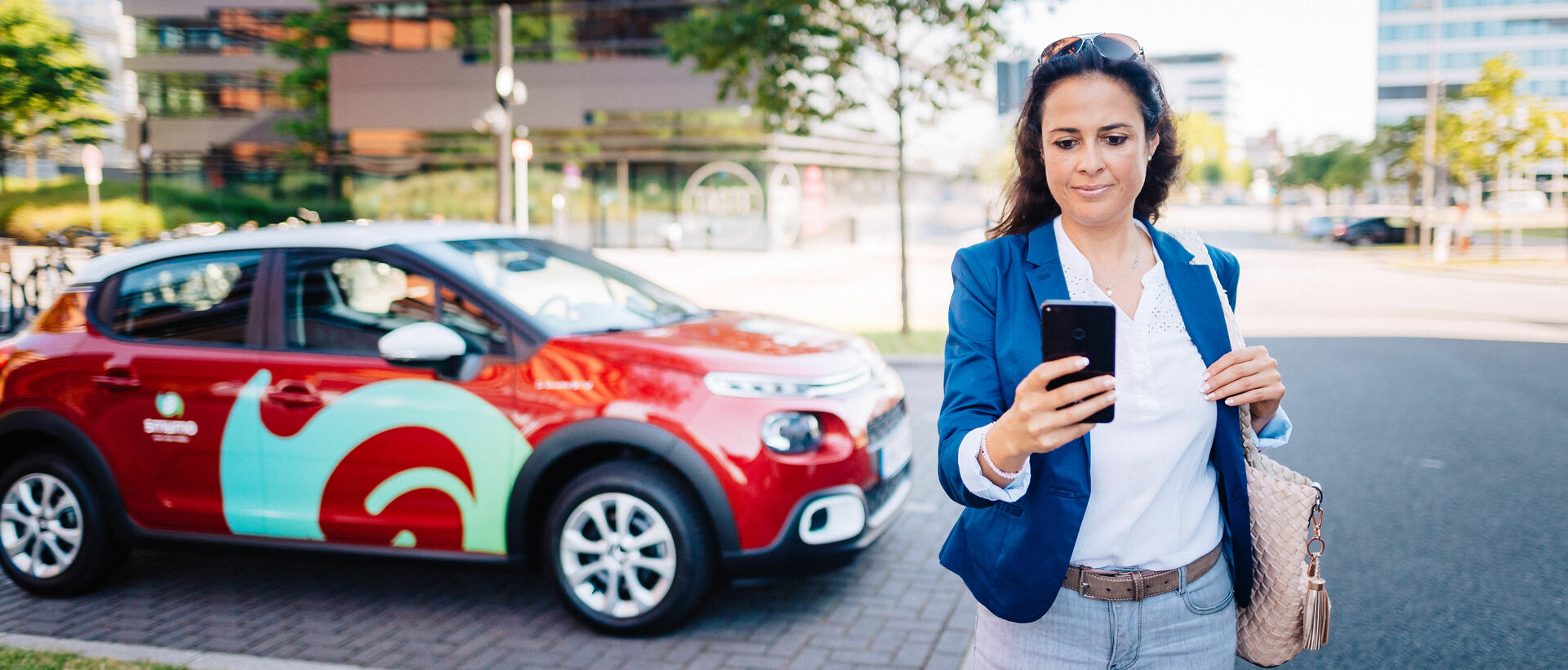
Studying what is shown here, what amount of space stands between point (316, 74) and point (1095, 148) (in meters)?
44.8

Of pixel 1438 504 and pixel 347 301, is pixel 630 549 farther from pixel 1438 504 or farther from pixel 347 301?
pixel 1438 504

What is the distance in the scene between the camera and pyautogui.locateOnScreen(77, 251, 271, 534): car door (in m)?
4.71

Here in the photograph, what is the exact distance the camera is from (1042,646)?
201cm

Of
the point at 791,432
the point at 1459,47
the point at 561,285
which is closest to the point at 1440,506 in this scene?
the point at 791,432

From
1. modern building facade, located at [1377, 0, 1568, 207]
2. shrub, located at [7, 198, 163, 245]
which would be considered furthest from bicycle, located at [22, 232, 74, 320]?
modern building facade, located at [1377, 0, 1568, 207]

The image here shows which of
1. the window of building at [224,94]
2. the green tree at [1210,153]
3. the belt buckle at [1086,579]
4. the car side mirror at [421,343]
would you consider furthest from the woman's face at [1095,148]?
the green tree at [1210,153]

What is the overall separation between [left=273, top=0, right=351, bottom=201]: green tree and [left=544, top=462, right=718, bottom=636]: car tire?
40671 millimetres

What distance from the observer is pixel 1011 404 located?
A: 1863mm

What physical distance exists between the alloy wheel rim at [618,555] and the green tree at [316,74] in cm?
4068

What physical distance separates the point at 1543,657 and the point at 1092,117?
11.6 feet

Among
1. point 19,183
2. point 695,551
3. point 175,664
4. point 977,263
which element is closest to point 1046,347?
point 977,263

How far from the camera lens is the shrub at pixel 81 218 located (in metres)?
33.8

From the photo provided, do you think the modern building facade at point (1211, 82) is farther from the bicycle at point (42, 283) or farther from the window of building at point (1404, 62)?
the bicycle at point (42, 283)

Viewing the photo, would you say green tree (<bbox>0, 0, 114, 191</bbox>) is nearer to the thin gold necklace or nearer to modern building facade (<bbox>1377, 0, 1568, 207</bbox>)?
the thin gold necklace
